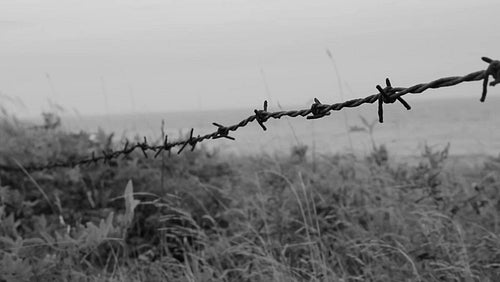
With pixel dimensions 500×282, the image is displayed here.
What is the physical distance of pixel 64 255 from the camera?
12.3 feet

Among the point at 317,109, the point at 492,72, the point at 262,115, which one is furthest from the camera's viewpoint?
the point at 262,115

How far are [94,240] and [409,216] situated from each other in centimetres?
192

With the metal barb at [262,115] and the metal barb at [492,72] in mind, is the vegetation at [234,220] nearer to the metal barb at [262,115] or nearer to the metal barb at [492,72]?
the metal barb at [262,115]

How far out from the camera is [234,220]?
473 centimetres

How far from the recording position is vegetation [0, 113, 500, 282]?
11.7 feet

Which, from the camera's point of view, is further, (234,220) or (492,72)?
(234,220)

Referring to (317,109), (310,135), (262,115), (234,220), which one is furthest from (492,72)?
(310,135)

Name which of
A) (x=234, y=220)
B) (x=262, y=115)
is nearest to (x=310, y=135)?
(x=234, y=220)

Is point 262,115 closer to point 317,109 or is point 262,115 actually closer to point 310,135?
point 317,109

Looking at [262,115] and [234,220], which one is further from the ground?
[262,115]

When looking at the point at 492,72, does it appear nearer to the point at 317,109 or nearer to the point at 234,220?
the point at 317,109

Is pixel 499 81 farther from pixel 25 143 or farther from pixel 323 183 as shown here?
pixel 25 143

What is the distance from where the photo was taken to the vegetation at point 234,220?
3578 mm

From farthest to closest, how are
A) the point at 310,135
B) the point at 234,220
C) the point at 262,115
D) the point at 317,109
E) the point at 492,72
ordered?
the point at 310,135 < the point at 234,220 < the point at 262,115 < the point at 317,109 < the point at 492,72
